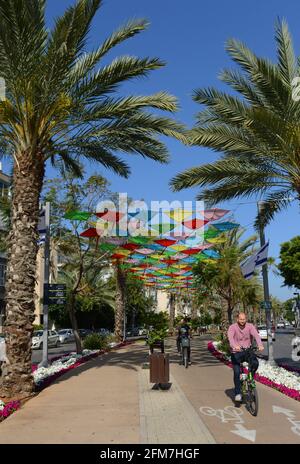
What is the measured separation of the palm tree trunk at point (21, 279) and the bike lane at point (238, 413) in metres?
3.48

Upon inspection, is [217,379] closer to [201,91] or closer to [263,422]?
[263,422]

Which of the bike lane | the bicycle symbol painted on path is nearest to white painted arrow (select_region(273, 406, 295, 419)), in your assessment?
the bike lane

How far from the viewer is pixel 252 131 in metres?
11.9

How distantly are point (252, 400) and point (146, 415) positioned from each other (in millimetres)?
1751

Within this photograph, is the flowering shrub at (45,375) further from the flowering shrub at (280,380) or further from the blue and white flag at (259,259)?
the blue and white flag at (259,259)

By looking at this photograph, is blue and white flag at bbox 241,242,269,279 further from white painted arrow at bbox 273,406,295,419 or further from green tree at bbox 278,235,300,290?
green tree at bbox 278,235,300,290

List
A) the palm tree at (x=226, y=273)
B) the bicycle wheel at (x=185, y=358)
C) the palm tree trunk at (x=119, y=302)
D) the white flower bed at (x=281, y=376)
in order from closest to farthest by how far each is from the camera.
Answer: the white flower bed at (x=281, y=376), the bicycle wheel at (x=185, y=358), the palm tree at (x=226, y=273), the palm tree trunk at (x=119, y=302)

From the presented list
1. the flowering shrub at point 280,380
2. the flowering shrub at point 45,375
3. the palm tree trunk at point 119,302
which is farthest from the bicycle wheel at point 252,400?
the palm tree trunk at point 119,302

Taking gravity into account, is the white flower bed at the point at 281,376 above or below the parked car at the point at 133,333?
above

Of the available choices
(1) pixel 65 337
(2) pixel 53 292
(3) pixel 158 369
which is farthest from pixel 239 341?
(1) pixel 65 337

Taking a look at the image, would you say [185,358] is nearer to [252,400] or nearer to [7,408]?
[252,400]

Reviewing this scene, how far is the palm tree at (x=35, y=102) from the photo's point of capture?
399 inches

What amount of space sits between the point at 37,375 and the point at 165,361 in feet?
15.4

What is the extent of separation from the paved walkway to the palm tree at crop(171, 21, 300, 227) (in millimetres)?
5307
